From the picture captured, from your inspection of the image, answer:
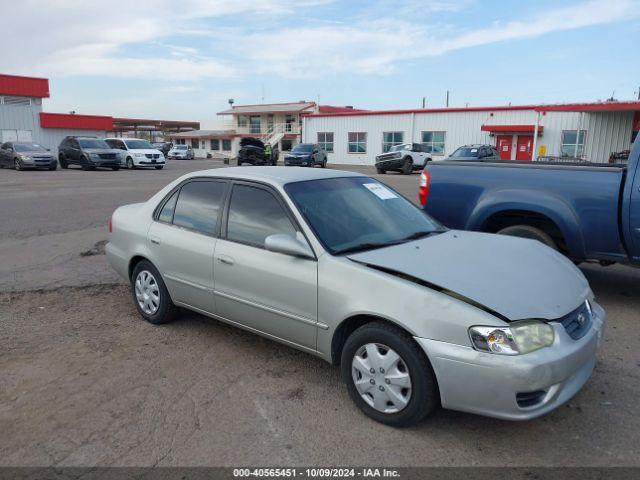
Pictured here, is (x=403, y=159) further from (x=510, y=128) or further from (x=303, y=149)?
(x=510, y=128)

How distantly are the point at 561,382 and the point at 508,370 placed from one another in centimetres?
40

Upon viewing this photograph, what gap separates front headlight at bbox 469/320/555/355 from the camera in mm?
2727

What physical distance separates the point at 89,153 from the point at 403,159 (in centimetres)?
1628

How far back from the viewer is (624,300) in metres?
5.53

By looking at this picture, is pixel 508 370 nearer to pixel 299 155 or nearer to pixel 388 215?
pixel 388 215

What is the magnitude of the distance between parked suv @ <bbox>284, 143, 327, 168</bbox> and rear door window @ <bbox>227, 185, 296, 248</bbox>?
2678 cm

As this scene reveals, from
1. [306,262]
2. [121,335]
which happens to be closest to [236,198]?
[306,262]

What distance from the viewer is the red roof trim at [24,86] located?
37.1 metres

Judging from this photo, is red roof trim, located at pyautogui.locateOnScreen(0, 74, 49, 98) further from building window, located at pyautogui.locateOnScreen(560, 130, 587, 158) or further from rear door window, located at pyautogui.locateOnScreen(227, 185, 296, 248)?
rear door window, located at pyautogui.locateOnScreen(227, 185, 296, 248)

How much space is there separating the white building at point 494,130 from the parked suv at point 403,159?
6568mm

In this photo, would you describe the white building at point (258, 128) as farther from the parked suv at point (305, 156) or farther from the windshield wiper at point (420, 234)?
the windshield wiper at point (420, 234)

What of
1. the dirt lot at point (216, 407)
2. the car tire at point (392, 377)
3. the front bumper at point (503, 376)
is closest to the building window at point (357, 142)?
the dirt lot at point (216, 407)

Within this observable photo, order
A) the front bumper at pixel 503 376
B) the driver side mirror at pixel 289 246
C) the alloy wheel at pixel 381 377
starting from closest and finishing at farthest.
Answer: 1. the front bumper at pixel 503 376
2. the alloy wheel at pixel 381 377
3. the driver side mirror at pixel 289 246

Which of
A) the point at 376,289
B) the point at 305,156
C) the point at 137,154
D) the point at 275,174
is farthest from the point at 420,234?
the point at 305,156
